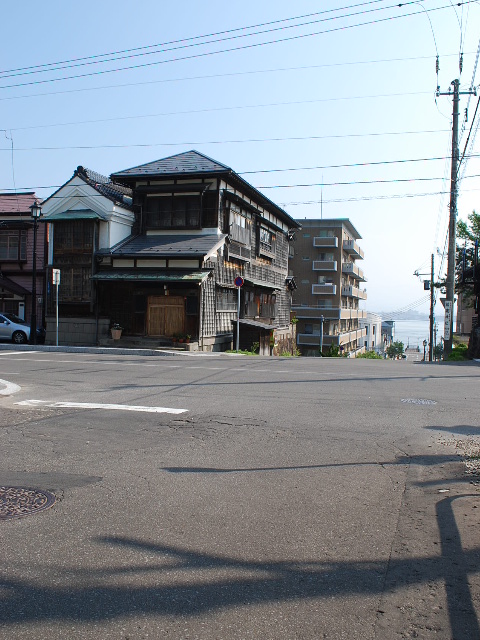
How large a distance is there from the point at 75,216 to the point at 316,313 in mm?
39871

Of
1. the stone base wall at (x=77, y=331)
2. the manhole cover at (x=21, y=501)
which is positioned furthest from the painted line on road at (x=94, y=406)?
the stone base wall at (x=77, y=331)

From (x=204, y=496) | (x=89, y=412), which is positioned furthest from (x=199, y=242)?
(x=204, y=496)

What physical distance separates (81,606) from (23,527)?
1484 millimetres

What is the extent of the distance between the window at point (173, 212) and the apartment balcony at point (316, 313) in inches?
1428

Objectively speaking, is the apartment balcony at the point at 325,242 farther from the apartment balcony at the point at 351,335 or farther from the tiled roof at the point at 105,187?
the tiled roof at the point at 105,187

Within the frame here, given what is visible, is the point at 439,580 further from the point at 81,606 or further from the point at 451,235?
the point at 451,235

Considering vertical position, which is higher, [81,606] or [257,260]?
[257,260]

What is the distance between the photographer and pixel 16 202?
34.6 m

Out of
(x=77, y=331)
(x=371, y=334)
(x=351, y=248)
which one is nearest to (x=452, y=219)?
(x=77, y=331)

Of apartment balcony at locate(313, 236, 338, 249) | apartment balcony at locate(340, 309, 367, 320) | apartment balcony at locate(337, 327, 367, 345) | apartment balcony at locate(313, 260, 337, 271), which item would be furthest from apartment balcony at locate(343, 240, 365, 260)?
apartment balcony at locate(337, 327, 367, 345)

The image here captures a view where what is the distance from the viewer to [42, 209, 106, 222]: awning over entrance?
26016 mm

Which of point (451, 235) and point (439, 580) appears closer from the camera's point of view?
point (439, 580)

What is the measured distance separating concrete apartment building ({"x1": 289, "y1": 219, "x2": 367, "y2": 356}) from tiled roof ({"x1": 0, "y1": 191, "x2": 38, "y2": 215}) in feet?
111

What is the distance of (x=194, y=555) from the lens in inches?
160
